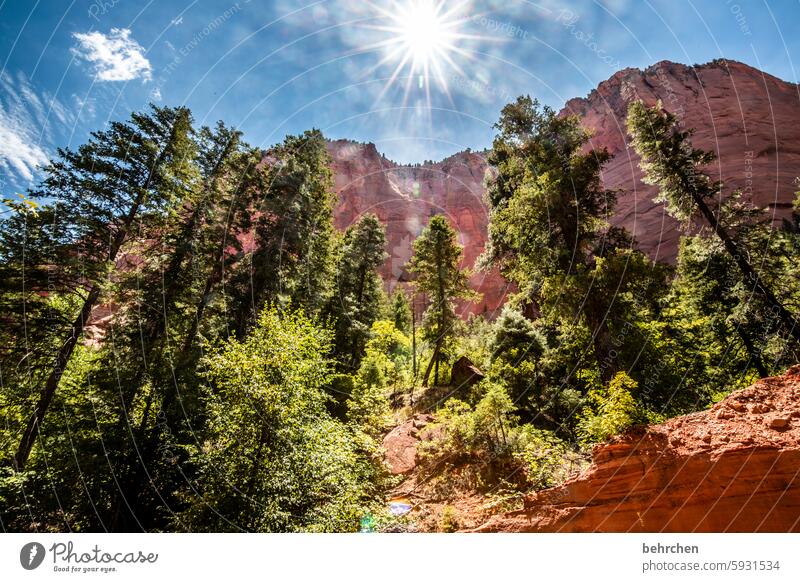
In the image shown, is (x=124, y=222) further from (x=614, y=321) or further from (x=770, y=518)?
(x=770, y=518)

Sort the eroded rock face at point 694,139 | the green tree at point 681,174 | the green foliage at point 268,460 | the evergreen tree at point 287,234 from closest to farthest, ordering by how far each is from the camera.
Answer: the green foliage at point 268,460
the green tree at point 681,174
the evergreen tree at point 287,234
the eroded rock face at point 694,139

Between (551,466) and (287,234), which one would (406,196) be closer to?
(287,234)

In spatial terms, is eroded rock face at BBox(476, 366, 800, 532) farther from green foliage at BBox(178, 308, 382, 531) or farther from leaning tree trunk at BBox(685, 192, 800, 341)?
leaning tree trunk at BBox(685, 192, 800, 341)

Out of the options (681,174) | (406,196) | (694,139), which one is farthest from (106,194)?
(406,196)

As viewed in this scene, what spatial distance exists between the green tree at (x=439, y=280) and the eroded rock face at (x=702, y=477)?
17912mm

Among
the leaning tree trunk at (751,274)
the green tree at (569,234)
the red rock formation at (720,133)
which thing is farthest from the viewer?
the red rock formation at (720,133)

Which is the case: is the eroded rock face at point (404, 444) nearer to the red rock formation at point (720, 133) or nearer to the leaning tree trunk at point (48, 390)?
the leaning tree trunk at point (48, 390)

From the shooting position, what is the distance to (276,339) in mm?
9781

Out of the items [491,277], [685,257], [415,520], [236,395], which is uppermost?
[491,277]

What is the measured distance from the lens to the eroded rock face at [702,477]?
18.1 ft

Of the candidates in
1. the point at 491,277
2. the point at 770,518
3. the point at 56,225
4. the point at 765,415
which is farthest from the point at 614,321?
the point at 491,277

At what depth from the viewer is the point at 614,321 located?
33.4ft

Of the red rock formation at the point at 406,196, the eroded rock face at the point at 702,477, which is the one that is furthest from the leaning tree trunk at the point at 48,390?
the red rock formation at the point at 406,196

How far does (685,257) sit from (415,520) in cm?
2312
